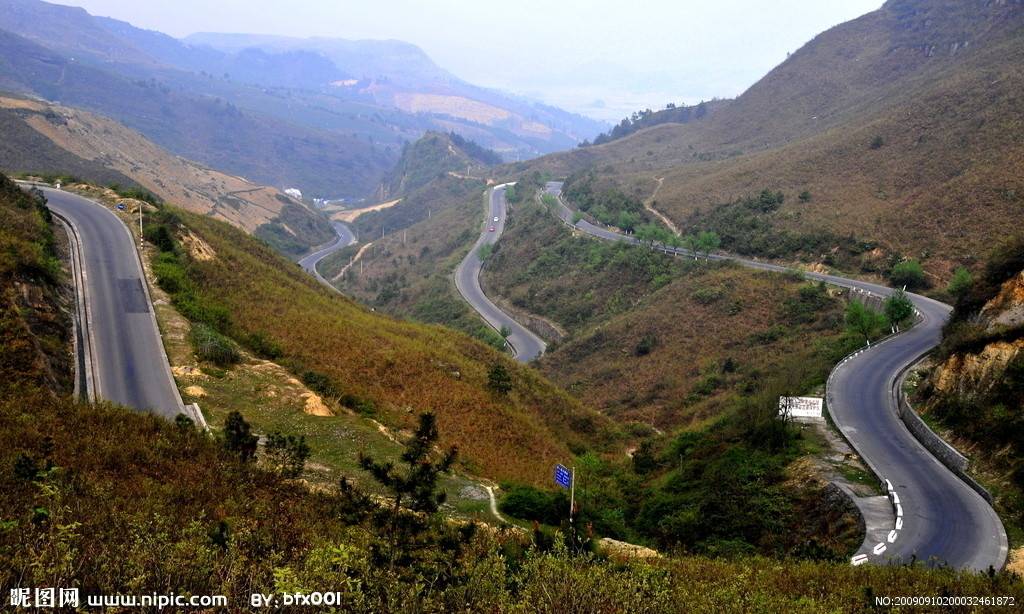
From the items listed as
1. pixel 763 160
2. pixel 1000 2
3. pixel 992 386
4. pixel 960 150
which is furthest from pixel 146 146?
pixel 1000 2

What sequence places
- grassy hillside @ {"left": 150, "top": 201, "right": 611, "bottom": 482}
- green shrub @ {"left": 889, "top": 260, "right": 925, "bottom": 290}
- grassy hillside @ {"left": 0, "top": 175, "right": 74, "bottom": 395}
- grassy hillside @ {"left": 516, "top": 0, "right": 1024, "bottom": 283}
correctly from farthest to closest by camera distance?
grassy hillside @ {"left": 516, "top": 0, "right": 1024, "bottom": 283}
green shrub @ {"left": 889, "top": 260, "right": 925, "bottom": 290}
grassy hillside @ {"left": 150, "top": 201, "right": 611, "bottom": 482}
grassy hillside @ {"left": 0, "top": 175, "right": 74, "bottom": 395}

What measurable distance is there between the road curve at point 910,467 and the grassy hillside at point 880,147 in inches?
773

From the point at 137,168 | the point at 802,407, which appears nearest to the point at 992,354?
the point at 802,407

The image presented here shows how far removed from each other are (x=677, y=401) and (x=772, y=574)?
32.2 meters

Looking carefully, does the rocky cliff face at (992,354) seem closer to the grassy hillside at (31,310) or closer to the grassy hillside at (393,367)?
the grassy hillside at (393,367)

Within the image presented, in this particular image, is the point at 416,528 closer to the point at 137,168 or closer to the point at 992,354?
the point at 992,354

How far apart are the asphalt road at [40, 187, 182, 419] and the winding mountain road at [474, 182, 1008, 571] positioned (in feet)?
81.4

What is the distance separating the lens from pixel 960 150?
65562 mm

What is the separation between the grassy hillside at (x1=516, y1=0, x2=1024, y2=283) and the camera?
57438 mm

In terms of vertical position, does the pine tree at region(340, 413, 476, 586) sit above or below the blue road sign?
above

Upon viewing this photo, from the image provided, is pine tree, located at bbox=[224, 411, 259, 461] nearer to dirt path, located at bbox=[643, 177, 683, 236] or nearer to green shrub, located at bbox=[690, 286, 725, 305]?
green shrub, located at bbox=[690, 286, 725, 305]

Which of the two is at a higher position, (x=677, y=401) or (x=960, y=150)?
(x=960, y=150)

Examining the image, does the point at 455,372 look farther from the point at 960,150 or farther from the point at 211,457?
the point at 960,150

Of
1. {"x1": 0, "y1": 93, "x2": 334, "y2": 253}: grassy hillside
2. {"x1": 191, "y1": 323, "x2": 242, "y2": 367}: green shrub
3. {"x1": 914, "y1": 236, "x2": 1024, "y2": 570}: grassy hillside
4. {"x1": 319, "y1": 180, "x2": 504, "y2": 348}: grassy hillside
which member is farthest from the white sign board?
{"x1": 0, "y1": 93, "x2": 334, "y2": 253}: grassy hillside
